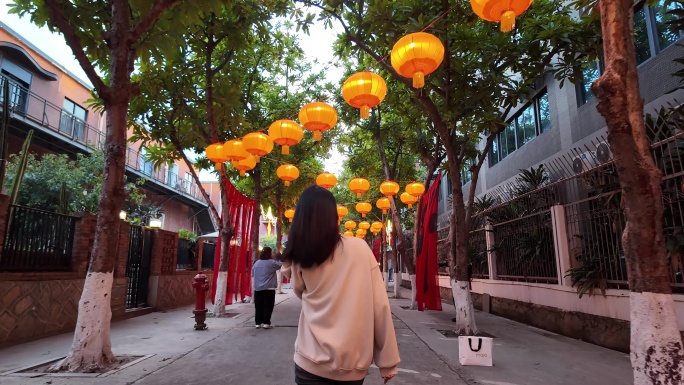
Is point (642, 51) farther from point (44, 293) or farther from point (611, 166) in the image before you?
point (44, 293)

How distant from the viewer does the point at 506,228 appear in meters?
11.9

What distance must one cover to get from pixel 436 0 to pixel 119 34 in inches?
200

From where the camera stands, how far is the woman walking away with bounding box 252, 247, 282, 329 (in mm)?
8742

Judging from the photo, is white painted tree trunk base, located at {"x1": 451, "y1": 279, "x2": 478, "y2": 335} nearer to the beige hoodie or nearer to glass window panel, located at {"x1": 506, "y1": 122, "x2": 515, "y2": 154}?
the beige hoodie

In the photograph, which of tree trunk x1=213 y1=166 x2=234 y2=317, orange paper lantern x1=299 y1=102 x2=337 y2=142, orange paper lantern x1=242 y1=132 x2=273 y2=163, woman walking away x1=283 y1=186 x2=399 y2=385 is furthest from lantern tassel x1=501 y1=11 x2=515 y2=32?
tree trunk x1=213 y1=166 x2=234 y2=317

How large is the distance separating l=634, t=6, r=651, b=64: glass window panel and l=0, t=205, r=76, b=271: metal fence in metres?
12.1

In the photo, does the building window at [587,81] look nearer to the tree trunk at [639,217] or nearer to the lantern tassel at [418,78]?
the lantern tassel at [418,78]

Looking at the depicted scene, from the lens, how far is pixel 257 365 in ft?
18.5

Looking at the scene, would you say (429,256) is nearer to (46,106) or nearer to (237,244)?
(237,244)

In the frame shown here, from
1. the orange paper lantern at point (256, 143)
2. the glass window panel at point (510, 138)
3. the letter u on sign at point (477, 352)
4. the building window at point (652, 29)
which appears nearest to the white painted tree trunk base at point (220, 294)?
the orange paper lantern at point (256, 143)

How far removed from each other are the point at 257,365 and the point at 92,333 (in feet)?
6.99

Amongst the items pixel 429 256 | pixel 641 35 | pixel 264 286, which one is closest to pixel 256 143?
pixel 264 286

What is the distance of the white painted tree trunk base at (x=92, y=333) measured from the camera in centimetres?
508

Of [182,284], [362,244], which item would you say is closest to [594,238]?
[362,244]
